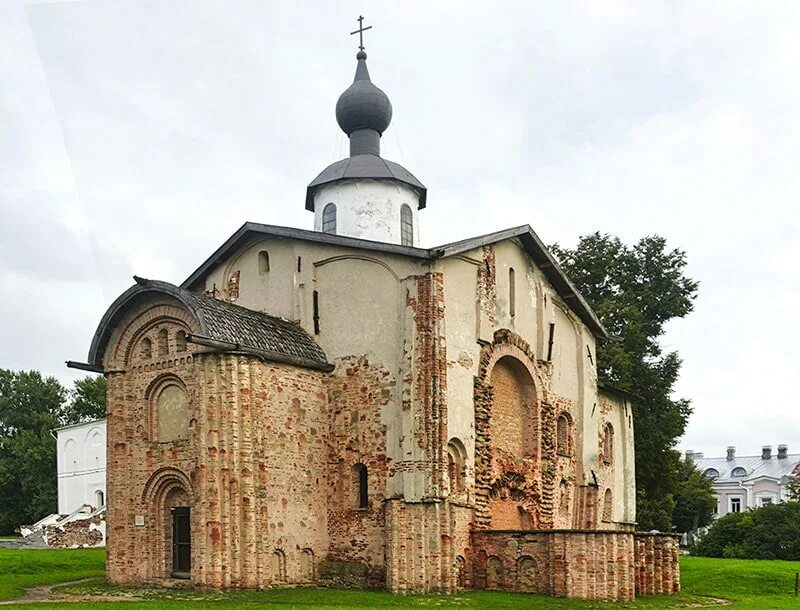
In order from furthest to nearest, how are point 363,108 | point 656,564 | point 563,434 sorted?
point 363,108 → point 563,434 → point 656,564

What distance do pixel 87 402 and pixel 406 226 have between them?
35.5 meters

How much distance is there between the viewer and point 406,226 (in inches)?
1014

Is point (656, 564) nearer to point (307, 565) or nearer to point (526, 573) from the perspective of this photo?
point (526, 573)

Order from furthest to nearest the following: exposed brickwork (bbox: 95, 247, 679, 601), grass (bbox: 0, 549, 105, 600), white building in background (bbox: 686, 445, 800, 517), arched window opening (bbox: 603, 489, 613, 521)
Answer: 1. white building in background (bbox: 686, 445, 800, 517)
2. arched window opening (bbox: 603, 489, 613, 521)
3. grass (bbox: 0, 549, 105, 600)
4. exposed brickwork (bbox: 95, 247, 679, 601)

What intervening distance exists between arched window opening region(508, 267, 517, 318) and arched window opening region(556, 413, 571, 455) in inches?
146

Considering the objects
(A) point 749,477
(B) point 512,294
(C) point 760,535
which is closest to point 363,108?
(B) point 512,294

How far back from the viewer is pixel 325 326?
2086cm

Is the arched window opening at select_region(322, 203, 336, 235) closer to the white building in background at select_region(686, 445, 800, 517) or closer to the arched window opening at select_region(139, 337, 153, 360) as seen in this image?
the arched window opening at select_region(139, 337, 153, 360)

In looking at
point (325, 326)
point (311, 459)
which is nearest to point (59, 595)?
point (311, 459)

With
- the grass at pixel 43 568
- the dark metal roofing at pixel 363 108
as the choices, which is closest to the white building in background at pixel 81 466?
the grass at pixel 43 568

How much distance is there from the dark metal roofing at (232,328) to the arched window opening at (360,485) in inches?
86.4

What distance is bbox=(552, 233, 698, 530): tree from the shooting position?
3198 cm

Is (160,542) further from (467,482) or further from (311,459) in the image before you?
(467,482)

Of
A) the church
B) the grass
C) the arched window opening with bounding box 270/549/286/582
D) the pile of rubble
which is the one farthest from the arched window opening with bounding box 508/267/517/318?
the pile of rubble
